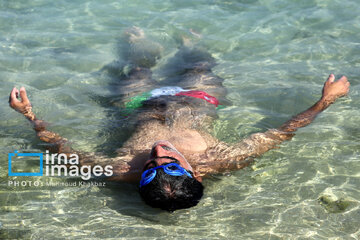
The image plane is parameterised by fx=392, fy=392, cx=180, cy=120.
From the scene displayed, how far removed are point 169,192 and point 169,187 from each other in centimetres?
5

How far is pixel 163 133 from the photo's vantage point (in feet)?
15.8

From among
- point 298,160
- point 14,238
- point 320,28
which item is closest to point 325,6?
point 320,28

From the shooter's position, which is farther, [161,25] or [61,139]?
[161,25]

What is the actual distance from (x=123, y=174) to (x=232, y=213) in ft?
4.17

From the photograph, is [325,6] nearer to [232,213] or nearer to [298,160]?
[298,160]

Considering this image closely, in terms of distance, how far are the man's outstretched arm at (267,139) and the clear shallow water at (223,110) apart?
11 cm

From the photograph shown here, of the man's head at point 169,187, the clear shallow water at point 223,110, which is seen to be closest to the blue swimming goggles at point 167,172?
the man's head at point 169,187

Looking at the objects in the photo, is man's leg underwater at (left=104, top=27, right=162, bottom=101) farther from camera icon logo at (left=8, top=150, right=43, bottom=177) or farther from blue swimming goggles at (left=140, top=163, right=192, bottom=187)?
blue swimming goggles at (left=140, top=163, right=192, bottom=187)

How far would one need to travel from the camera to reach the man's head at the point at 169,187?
11.6 ft

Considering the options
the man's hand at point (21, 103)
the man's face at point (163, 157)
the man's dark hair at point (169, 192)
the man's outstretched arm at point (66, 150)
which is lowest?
the man's outstretched arm at point (66, 150)

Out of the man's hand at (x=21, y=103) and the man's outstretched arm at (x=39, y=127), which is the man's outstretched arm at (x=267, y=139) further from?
the man's hand at (x=21, y=103)

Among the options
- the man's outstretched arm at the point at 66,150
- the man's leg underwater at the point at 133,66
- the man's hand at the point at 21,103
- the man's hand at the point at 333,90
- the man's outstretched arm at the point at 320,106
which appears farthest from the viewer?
the man's leg underwater at the point at 133,66

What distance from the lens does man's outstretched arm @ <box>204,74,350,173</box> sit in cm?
442

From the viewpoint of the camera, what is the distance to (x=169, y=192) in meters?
3.54
